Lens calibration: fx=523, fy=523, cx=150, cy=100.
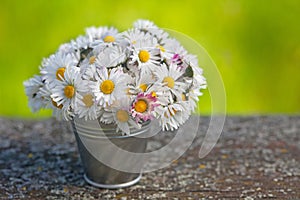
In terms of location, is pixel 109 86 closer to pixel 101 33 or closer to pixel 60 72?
pixel 60 72

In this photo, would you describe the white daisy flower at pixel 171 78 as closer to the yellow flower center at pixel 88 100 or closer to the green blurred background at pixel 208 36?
the yellow flower center at pixel 88 100

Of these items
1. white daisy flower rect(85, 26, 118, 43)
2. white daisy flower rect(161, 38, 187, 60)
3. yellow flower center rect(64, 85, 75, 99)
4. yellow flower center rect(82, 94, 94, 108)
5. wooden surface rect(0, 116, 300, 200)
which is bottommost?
wooden surface rect(0, 116, 300, 200)

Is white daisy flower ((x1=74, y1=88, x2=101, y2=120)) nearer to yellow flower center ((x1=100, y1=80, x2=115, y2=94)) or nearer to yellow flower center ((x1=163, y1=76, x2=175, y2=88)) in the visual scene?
yellow flower center ((x1=100, y1=80, x2=115, y2=94))

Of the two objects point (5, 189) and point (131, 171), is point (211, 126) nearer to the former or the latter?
point (131, 171)

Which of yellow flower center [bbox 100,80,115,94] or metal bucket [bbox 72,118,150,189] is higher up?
yellow flower center [bbox 100,80,115,94]

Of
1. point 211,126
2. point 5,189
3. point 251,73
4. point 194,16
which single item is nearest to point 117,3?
point 194,16

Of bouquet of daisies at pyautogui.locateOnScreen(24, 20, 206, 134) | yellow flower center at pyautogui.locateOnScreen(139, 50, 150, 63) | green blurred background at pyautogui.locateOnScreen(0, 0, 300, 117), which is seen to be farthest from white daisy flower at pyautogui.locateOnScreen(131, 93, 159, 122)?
green blurred background at pyautogui.locateOnScreen(0, 0, 300, 117)
